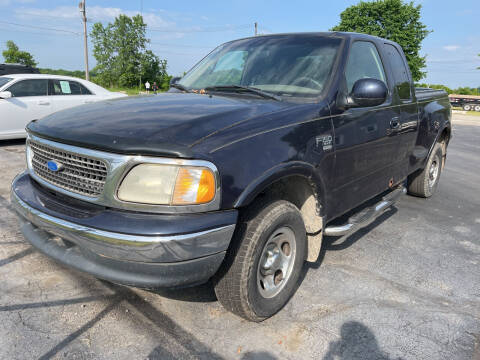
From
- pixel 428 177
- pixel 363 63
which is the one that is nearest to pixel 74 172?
pixel 363 63

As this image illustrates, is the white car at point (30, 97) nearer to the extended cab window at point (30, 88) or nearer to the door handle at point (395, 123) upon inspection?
the extended cab window at point (30, 88)

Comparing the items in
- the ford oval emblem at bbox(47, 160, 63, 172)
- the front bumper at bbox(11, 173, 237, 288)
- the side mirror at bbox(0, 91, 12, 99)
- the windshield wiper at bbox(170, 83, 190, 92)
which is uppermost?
the windshield wiper at bbox(170, 83, 190, 92)

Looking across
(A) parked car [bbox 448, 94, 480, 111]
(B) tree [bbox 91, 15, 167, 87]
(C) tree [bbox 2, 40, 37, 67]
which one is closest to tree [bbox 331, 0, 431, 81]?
(A) parked car [bbox 448, 94, 480, 111]

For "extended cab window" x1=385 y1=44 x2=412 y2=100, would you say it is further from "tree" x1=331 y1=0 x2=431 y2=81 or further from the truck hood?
"tree" x1=331 y1=0 x2=431 y2=81

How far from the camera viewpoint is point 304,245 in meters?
2.74

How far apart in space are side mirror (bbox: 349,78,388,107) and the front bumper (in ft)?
4.96

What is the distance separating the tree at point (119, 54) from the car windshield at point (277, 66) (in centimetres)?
Result: 7327

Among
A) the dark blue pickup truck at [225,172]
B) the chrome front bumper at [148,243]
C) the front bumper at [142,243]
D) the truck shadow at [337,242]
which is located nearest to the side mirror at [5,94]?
the dark blue pickup truck at [225,172]

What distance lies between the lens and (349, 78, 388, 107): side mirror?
285cm

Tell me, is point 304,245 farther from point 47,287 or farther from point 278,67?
point 47,287

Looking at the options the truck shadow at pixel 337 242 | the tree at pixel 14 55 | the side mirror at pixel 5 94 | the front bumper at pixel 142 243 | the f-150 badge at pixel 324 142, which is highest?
the tree at pixel 14 55

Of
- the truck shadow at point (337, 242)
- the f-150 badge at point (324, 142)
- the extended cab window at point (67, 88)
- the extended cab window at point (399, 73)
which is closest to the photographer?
the f-150 badge at point (324, 142)

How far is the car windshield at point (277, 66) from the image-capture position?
2992 mm

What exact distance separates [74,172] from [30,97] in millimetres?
7227
